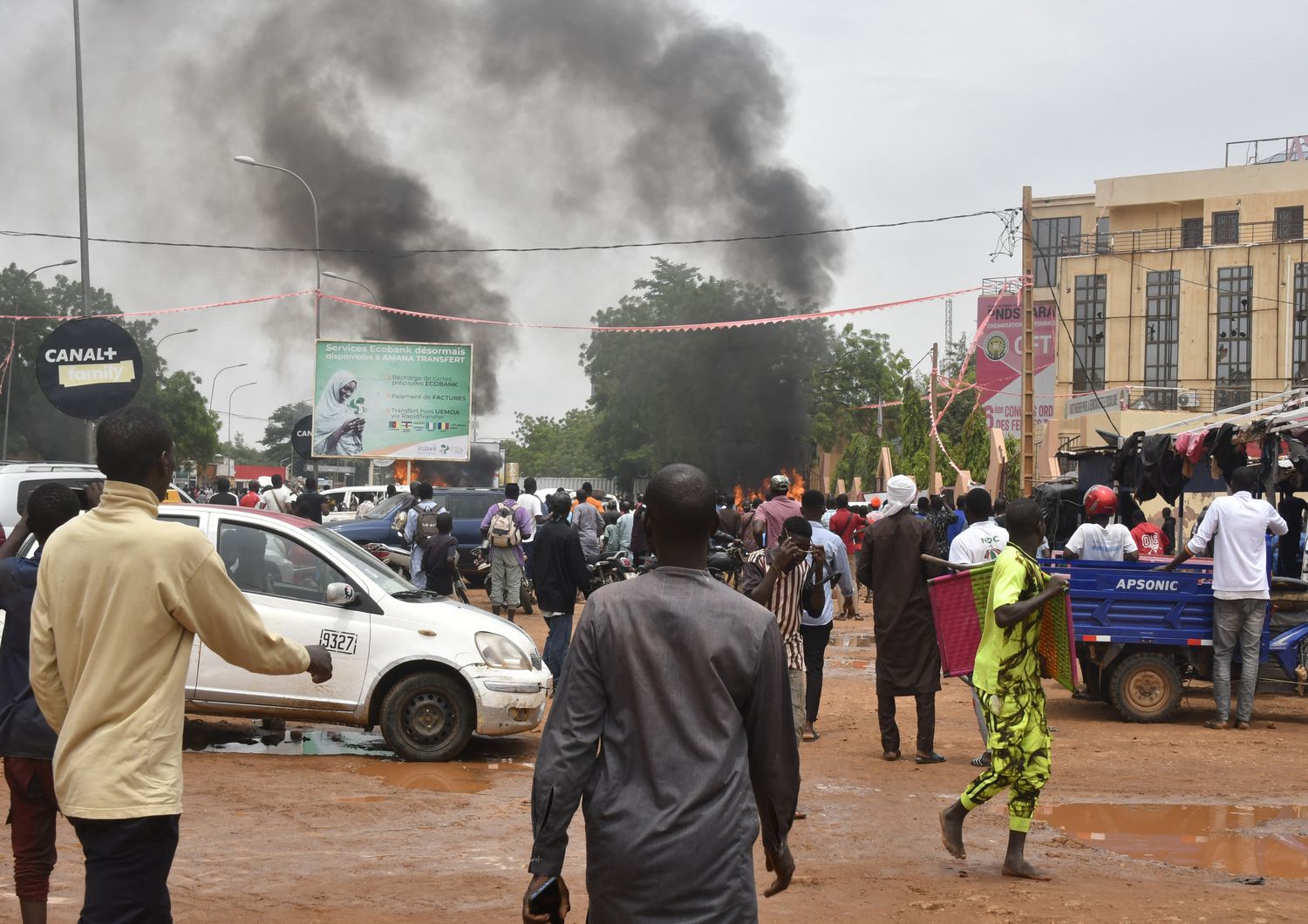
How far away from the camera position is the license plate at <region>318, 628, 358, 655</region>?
346 inches

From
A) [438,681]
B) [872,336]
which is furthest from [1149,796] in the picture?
[872,336]

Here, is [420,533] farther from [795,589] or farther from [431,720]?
[795,589]

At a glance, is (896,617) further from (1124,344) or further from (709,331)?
(1124,344)

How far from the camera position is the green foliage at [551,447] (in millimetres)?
104188

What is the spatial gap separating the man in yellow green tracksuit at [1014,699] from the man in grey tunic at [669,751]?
3.16 m

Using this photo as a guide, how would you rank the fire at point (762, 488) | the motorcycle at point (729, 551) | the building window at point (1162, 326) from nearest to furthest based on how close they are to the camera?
the motorcycle at point (729, 551) < the fire at point (762, 488) < the building window at point (1162, 326)

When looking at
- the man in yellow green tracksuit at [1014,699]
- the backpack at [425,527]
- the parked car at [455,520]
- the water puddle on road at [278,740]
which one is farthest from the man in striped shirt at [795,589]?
the parked car at [455,520]

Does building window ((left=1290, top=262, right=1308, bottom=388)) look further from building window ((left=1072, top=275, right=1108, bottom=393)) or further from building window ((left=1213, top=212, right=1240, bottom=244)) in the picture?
building window ((left=1072, top=275, right=1108, bottom=393))

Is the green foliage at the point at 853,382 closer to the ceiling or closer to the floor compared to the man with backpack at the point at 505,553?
closer to the ceiling

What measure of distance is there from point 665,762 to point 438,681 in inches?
241

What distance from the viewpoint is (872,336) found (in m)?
55.0

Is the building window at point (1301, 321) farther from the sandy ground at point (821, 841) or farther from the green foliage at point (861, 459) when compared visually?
the sandy ground at point (821, 841)

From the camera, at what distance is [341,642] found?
8797mm

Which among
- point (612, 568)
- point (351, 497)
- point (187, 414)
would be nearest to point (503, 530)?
point (612, 568)
